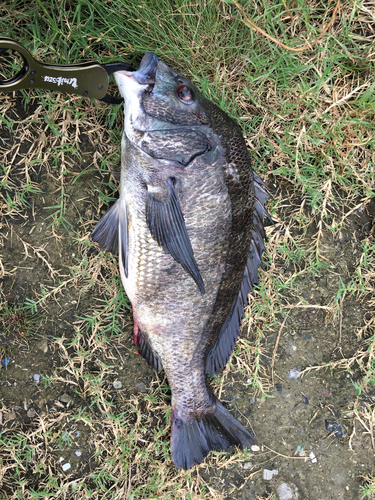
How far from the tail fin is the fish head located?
5.84 ft

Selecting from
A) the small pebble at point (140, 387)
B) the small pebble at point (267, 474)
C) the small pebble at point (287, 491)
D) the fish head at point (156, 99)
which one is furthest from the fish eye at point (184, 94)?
the small pebble at point (287, 491)

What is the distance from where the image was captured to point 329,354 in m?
2.61

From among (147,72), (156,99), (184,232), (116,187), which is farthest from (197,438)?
(147,72)

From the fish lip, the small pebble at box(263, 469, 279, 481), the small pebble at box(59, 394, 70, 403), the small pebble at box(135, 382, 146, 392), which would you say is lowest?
the small pebble at box(263, 469, 279, 481)

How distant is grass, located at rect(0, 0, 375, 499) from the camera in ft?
7.17

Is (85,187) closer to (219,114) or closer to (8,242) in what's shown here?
(8,242)

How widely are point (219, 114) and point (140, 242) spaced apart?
0.81 metres

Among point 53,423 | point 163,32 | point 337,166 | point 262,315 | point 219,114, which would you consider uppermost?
point 163,32

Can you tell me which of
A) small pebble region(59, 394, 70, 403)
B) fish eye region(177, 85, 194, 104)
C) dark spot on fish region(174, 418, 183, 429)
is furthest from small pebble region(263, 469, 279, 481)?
fish eye region(177, 85, 194, 104)

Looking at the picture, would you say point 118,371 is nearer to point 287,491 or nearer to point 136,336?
point 136,336

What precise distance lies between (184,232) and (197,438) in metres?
1.43

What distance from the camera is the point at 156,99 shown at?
5.81ft

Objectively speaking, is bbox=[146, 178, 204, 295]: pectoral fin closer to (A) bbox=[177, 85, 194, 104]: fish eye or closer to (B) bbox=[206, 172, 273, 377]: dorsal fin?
(A) bbox=[177, 85, 194, 104]: fish eye

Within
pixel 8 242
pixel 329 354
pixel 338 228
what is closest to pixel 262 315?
pixel 329 354
